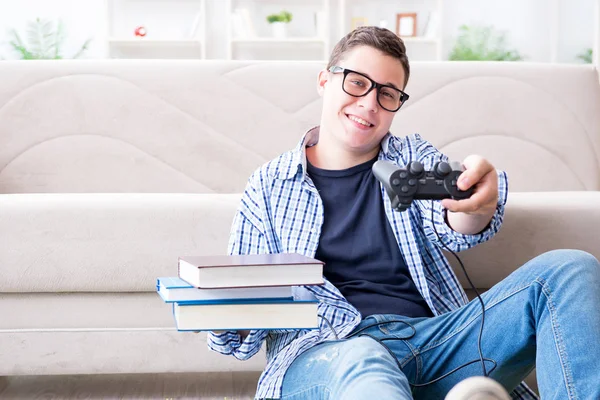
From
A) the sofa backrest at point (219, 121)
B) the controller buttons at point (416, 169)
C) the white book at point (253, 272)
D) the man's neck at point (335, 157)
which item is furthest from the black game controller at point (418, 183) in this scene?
the sofa backrest at point (219, 121)

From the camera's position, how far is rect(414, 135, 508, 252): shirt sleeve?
1.15 meters

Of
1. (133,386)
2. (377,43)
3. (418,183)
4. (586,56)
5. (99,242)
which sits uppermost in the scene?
(377,43)

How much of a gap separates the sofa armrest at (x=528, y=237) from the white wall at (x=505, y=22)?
372cm

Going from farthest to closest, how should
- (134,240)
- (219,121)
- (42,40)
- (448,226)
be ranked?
(42,40) → (219,121) → (134,240) → (448,226)

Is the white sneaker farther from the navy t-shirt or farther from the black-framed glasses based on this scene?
the black-framed glasses

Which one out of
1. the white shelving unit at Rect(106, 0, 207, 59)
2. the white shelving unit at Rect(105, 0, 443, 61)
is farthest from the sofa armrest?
the white shelving unit at Rect(106, 0, 207, 59)

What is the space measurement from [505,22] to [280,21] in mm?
1577

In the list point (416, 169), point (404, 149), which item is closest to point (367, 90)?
point (404, 149)

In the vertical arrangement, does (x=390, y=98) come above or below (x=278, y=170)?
above

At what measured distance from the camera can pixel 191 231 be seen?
159 cm

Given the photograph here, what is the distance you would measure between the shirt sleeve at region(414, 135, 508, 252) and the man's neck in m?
0.12

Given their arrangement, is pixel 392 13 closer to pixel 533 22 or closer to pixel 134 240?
pixel 533 22

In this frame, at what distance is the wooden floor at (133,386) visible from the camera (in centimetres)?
171

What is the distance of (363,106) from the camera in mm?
1278
